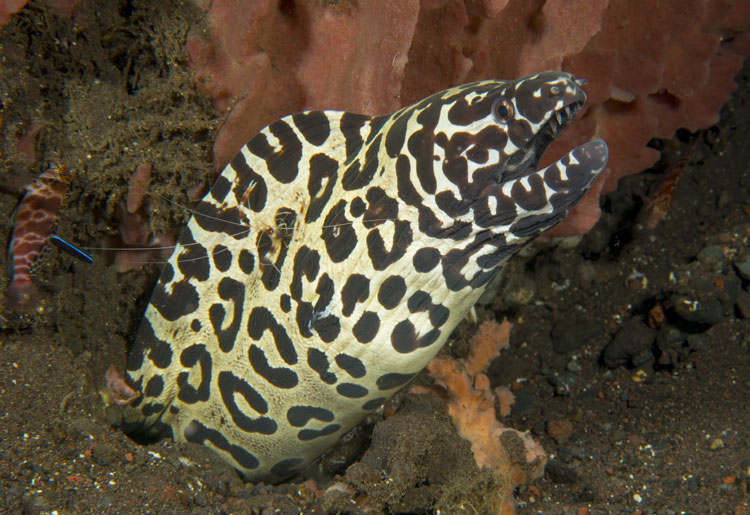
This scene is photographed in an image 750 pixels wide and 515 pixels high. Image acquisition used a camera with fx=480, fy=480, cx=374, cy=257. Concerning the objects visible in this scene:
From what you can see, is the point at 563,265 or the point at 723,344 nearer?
the point at 723,344

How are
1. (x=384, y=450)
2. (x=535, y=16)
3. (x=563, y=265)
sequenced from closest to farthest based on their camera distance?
1. (x=384, y=450)
2. (x=535, y=16)
3. (x=563, y=265)

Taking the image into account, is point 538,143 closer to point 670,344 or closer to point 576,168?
point 576,168

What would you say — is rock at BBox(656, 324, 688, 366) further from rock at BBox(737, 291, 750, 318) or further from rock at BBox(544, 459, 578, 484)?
rock at BBox(544, 459, 578, 484)

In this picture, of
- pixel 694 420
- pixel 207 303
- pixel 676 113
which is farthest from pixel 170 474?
pixel 676 113

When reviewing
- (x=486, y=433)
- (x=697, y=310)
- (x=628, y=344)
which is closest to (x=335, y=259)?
(x=486, y=433)

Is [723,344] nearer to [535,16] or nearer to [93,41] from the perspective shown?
[535,16]

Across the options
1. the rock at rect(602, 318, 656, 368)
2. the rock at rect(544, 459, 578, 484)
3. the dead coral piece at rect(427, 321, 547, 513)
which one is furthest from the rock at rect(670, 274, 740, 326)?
the dead coral piece at rect(427, 321, 547, 513)

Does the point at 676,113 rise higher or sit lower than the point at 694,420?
higher

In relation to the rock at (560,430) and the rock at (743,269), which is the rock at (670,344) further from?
the rock at (560,430)
